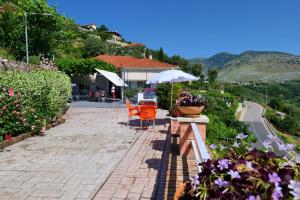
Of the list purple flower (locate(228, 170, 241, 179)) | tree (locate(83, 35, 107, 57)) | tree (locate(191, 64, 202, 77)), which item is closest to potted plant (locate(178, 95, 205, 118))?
purple flower (locate(228, 170, 241, 179))

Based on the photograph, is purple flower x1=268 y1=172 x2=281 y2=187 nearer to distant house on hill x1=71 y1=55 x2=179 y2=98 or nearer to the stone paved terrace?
the stone paved terrace

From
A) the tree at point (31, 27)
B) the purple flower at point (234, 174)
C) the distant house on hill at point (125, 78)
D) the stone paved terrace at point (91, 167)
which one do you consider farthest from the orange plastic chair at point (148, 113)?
the distant house on hill at point (125, 78)

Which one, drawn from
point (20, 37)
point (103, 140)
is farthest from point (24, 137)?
A: point (20, 37)

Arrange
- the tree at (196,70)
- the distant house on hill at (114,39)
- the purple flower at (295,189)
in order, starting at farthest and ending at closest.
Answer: the distant house on hill at (114,39)
the tree at (196,70)
the purple flower at (295,189)

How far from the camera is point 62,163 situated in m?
6.15

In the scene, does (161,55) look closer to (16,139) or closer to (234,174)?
(16,139)

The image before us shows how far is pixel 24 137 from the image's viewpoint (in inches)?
342

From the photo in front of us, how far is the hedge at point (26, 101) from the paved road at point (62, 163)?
526 mm

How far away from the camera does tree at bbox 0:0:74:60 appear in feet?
82.8

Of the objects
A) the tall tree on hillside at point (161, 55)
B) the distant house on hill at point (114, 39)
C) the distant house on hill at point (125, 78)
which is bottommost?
the distant house on hill at point (125, 78)

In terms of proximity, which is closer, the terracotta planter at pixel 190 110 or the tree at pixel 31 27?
the terracotta planter at pixel 190 110

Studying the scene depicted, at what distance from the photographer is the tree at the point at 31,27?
25.2 meters

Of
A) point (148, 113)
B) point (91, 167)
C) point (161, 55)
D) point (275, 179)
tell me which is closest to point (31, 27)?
point (148, 113)

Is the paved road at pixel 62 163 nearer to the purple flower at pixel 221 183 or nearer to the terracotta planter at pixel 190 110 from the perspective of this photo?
the terracotta planter at pixel 190 110
